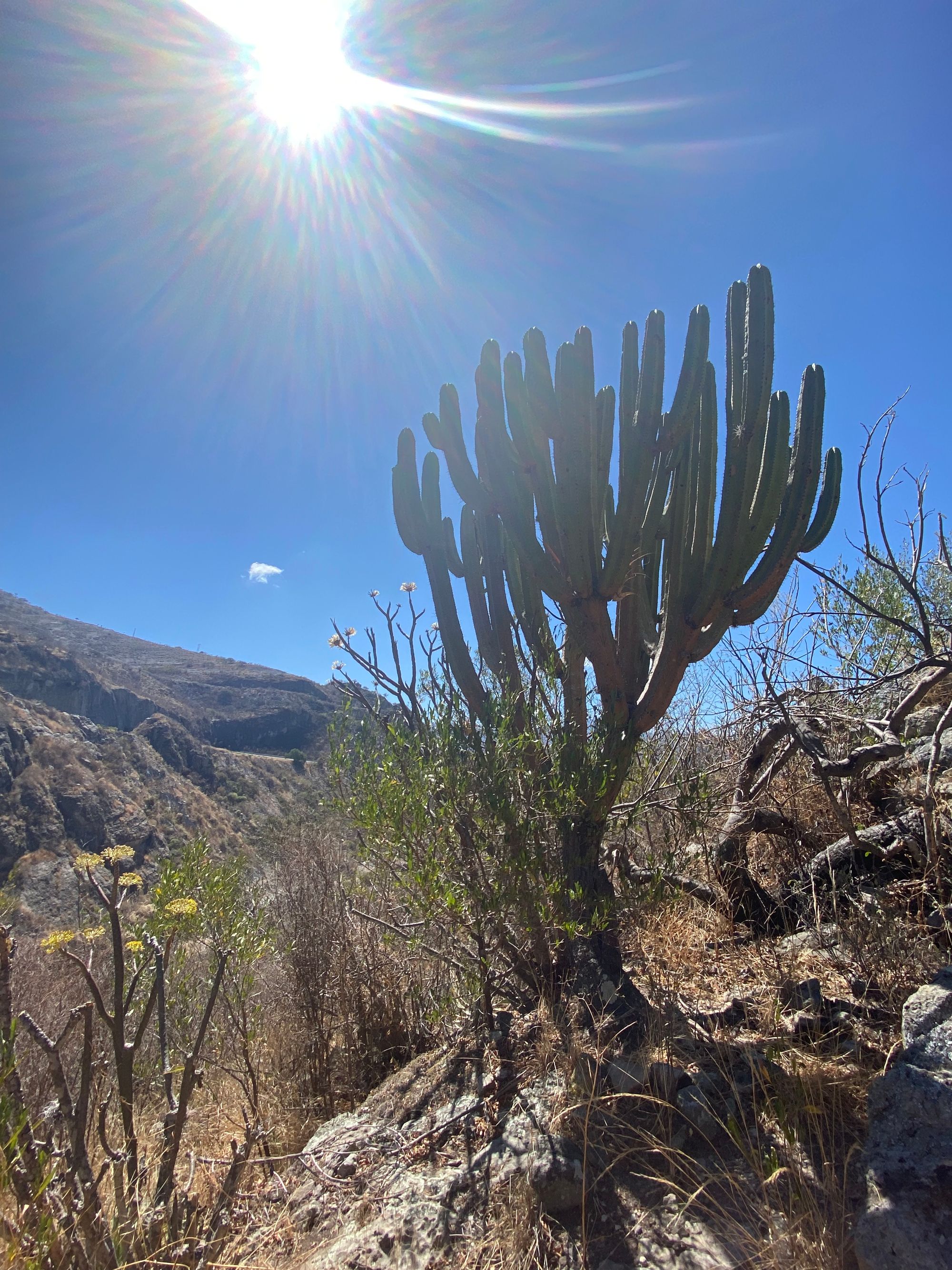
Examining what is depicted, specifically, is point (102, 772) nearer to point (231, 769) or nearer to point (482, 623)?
point (231, 769)

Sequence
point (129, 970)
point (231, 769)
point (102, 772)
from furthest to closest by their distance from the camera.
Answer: point (231, 769) < point (102, 772) < point (129, 970)

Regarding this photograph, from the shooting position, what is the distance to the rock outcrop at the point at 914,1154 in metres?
1.72

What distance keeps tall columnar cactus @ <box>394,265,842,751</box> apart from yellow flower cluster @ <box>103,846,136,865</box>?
7.12 feet

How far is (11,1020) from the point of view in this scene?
7.13ft

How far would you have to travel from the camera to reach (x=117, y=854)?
235 centimetres

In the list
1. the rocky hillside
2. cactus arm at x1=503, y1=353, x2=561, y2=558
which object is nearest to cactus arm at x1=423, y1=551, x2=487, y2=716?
cactus arm at x1=503, y1=353, x2=561, y2=558

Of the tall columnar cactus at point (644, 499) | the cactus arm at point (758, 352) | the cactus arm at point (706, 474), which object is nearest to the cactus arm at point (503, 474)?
the tall columnar cactus at point (644, 499)

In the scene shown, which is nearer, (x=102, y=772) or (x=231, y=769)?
(x=102, y=772)

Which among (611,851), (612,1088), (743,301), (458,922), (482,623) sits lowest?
(612,1088)

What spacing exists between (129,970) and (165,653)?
232ft

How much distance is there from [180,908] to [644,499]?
11.3ft

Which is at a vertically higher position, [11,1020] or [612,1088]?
[11,1020]

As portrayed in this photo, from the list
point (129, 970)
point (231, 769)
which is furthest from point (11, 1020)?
point (231, 769)

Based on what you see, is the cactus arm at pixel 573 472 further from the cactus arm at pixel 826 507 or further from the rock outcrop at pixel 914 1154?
the rock outcrop at pixel 914 1154
